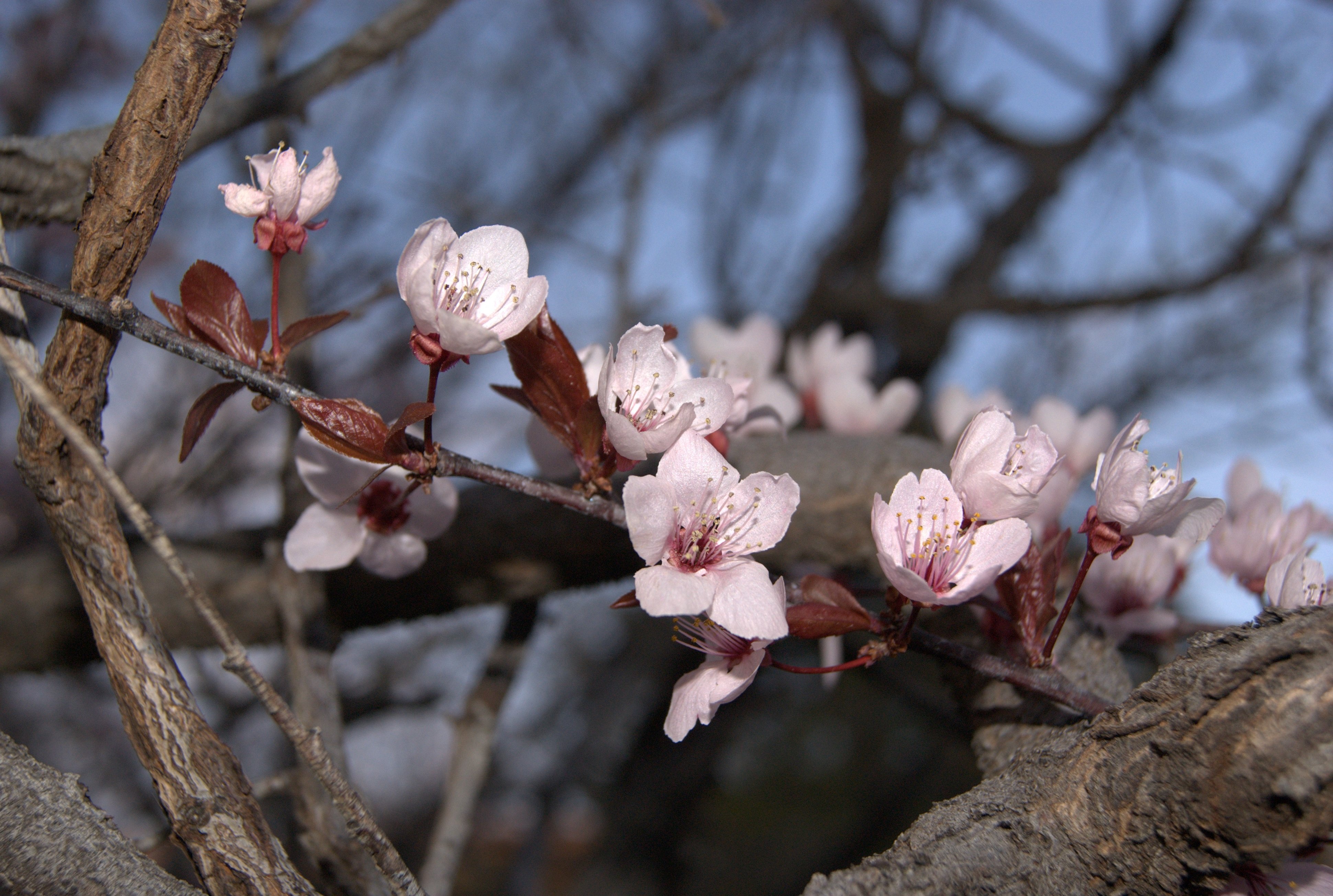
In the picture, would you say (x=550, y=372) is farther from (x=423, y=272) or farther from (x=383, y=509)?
(x=383, y=509)

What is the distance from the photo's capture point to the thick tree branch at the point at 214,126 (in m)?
0.94

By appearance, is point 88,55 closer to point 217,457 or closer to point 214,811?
point 217,457

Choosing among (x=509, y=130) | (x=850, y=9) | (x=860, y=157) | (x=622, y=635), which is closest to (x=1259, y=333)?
(x=860, y=157)

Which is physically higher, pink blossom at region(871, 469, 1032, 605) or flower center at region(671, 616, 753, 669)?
pink blossom at region(871, 469, 1032, 605)

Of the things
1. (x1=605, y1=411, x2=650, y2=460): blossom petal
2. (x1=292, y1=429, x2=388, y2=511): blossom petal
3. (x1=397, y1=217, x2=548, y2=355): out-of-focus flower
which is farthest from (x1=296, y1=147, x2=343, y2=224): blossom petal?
(x1=605, y1=411, x2=650, y2=460): blossom petal

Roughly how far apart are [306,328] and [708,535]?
0.43m

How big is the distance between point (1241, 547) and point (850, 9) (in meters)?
3.02

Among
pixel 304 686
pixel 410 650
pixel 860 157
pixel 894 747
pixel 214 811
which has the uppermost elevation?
Result: pixel 860 157

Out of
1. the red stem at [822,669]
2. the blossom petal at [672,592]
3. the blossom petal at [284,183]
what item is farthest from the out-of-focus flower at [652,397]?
the blossom petal at [284,183]

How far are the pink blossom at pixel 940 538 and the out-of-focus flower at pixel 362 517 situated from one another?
1.55 ft

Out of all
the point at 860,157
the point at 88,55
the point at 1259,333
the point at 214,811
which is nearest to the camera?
the point at 214,811

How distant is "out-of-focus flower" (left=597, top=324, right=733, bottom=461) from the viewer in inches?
27.6

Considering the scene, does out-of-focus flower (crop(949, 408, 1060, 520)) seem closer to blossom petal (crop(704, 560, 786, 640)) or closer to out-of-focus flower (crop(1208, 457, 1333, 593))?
blossom petal (crop(704, 560, 786, 640))

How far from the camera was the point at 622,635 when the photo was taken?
4066 millimetres
